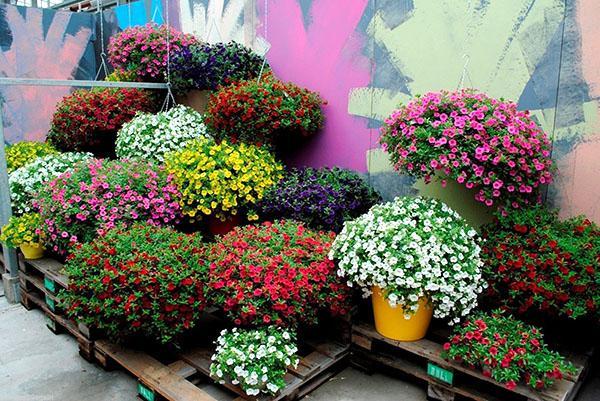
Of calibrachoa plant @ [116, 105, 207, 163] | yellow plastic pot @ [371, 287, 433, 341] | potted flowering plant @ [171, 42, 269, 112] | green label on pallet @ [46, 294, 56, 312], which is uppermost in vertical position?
potted flowering plant @ [171, 42, 269, 112]

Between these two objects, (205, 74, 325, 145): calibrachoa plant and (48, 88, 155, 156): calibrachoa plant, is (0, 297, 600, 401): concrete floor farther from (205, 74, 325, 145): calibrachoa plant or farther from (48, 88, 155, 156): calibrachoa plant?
(48, 88, 155, 156): calibrachoa plant

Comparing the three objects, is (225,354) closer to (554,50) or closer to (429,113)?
(429,113)

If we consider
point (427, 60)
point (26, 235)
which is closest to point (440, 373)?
point (427, 60)

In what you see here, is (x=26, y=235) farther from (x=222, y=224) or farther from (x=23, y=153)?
(x=23, y=153)

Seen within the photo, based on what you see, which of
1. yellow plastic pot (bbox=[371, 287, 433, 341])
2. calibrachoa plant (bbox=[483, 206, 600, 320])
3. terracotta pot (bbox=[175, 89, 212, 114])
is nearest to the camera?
calibrachoa plant (bbox=[483, 206, 600, 320])

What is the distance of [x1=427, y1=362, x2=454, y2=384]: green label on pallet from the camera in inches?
97.7

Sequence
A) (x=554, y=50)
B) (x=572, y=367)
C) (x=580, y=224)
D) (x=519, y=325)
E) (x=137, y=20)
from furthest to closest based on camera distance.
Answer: (x=137, y=20) → (x=554, y=50) → (x=580, y=224) → (x=519, y=325) → (x=572, y=367)

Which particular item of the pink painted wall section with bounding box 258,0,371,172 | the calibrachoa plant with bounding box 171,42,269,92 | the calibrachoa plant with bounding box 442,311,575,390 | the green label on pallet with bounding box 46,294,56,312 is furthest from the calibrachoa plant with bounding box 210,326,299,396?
the calibrachoa plant with bounding box 171,42,269,92

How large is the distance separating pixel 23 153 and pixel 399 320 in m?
4.68

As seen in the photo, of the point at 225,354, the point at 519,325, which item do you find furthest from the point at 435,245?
the point at 225,354

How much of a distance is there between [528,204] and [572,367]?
988mm

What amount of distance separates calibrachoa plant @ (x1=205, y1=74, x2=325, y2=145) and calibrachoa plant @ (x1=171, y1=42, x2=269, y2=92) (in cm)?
45

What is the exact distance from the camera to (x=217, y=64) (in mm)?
4484

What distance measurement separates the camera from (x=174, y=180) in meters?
3.75
